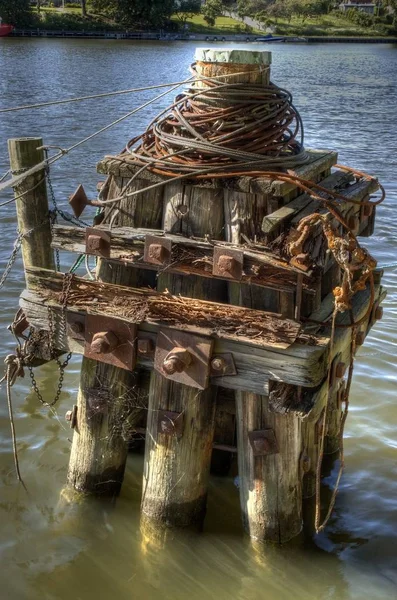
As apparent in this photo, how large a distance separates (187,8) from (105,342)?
133 m

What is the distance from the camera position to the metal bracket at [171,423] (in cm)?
536

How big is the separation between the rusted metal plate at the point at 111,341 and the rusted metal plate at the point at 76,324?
2.5 inches

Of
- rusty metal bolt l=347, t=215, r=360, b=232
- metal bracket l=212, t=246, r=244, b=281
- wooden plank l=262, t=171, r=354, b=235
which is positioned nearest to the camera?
wooden plank l=262, t=171, r=354, b=235

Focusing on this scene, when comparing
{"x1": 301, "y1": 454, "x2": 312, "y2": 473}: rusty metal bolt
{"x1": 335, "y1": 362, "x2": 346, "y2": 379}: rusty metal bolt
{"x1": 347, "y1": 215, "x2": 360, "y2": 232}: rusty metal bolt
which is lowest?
{"x1": 301, "y1": 454, "x2": 312, "y2": 473}: rusty metal bolt

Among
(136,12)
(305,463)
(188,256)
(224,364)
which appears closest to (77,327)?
(188,256)

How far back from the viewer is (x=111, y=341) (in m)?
5.27

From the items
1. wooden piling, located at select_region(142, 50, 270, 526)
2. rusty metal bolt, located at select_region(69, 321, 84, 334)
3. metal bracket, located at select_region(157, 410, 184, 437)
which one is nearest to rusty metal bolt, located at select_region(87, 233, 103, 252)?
wooden piling, located at select_region(142, 50, 270, 526)

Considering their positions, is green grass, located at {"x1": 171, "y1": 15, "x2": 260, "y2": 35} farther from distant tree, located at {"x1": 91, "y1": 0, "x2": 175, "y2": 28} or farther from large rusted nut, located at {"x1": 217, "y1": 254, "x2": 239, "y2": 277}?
large rusted nut, located at {"x1": 217, "y1": 254, "x2": 239, "y2": 277}

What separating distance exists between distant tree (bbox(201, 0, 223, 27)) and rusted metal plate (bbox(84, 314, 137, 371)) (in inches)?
4989

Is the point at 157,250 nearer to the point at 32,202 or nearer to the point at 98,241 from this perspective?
the point at 98,241

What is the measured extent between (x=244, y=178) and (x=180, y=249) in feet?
2.10

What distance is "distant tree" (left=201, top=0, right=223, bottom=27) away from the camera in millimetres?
124500

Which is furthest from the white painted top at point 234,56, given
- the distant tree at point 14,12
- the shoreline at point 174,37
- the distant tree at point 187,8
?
the distant tree at point 187,8

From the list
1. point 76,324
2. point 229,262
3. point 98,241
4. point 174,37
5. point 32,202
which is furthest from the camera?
point 174,37
